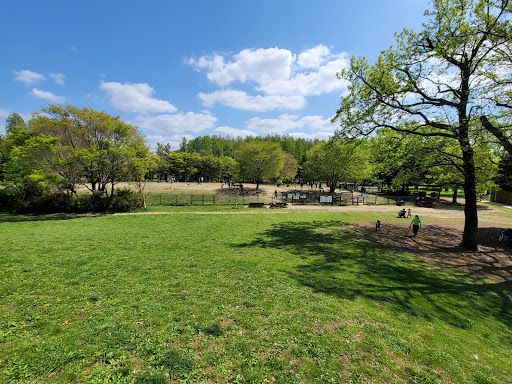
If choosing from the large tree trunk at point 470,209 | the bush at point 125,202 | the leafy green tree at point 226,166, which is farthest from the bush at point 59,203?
the leafy green tree at point 226,166

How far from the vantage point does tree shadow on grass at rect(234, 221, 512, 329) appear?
6.60 m

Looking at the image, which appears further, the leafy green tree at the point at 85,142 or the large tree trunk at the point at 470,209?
the leafy green tree at the point at 85,142

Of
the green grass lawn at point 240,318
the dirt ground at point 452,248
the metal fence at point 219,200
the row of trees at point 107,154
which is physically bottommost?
the dirt ground at point 452,248

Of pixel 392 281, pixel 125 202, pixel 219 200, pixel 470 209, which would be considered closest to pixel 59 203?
pixel 125 202

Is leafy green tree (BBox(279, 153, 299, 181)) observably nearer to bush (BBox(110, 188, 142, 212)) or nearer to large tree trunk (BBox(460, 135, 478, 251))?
bush (BBox(110, 188, 142, 212))

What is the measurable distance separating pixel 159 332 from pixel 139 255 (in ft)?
19.9

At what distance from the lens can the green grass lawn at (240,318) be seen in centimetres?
355

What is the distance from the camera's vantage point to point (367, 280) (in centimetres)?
793

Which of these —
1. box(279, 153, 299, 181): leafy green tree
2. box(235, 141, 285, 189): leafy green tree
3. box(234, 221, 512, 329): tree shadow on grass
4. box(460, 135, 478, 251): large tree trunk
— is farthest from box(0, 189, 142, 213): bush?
box(279, 153, 299, 181): leafy green tree

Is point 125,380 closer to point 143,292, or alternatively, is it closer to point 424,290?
point 143,292

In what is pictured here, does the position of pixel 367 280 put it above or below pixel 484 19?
below

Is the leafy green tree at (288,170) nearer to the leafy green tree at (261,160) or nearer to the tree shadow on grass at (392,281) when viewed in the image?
the leafy green tree at (261,160)

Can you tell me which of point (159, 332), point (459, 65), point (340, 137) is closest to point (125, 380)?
point (159, 332)

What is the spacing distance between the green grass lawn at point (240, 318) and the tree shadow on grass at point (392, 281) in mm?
66
